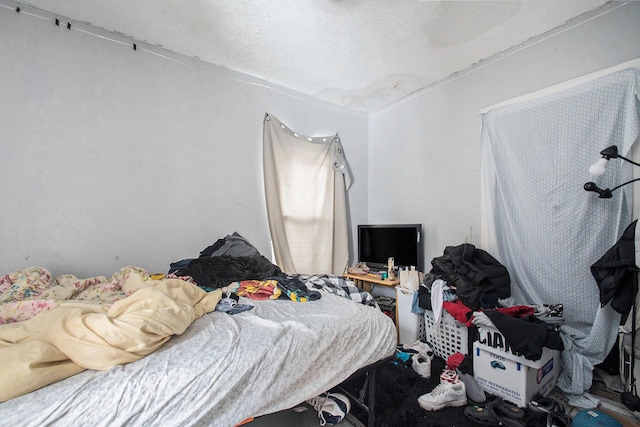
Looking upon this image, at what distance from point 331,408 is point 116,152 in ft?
7.56

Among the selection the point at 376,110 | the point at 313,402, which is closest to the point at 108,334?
the point at 313,402

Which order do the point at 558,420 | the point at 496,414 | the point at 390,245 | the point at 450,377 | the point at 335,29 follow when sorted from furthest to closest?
the point at 390,245
the point at 335,29
the point at 450,377
the point at 496,414
the point at 558,420

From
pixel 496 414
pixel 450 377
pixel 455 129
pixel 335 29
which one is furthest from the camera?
pixel 455 129

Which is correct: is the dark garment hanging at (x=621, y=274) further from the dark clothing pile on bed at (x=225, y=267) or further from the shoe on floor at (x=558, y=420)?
the dark clothing pile on bed at (x=225, y=267)

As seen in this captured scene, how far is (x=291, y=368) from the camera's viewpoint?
117 centimetres

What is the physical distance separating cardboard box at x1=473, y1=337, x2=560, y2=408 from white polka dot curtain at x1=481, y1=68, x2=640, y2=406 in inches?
6.2

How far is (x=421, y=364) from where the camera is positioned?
2.04 metres

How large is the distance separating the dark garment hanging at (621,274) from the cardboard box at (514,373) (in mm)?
469

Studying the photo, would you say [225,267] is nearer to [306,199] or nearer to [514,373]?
[306,199]

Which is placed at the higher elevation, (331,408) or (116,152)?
(116,152)

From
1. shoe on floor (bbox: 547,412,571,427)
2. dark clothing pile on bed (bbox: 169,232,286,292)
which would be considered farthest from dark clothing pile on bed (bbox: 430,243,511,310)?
dark clothing pile on bed (bbox: 169,232,286,292)

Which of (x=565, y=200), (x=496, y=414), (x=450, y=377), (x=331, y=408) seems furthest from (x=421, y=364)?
(x=565, y=200)

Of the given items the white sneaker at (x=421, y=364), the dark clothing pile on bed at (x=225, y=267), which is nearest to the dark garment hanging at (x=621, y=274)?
the white sneaker at (x=421, y=364)

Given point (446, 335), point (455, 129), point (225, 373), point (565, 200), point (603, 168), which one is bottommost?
point (446, 335)
